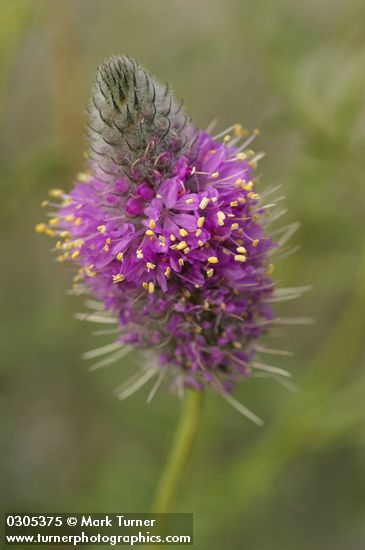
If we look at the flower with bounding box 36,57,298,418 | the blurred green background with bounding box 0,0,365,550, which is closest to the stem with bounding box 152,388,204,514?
the flower with bounding box 36,57,298,418

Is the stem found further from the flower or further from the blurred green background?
the blurred green background

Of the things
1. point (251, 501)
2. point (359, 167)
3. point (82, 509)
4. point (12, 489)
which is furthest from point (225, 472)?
point (359, 167)

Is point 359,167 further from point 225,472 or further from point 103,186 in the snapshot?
point 225,472

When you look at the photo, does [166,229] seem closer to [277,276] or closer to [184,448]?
[184,448]

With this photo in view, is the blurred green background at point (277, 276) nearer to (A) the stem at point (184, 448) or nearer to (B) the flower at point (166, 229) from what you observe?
(A) the stem at point (184, 448)

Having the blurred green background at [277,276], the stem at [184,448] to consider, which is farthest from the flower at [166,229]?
the blurred green background at [277,276]

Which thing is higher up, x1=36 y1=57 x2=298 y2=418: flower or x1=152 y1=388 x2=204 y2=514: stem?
x1=36 y1=57 x2=298 y2=418: flower

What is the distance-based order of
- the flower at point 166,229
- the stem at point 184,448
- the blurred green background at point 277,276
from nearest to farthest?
the flower at point 166,229, the stem at point 184,448, the blurred green background at point 277,276
